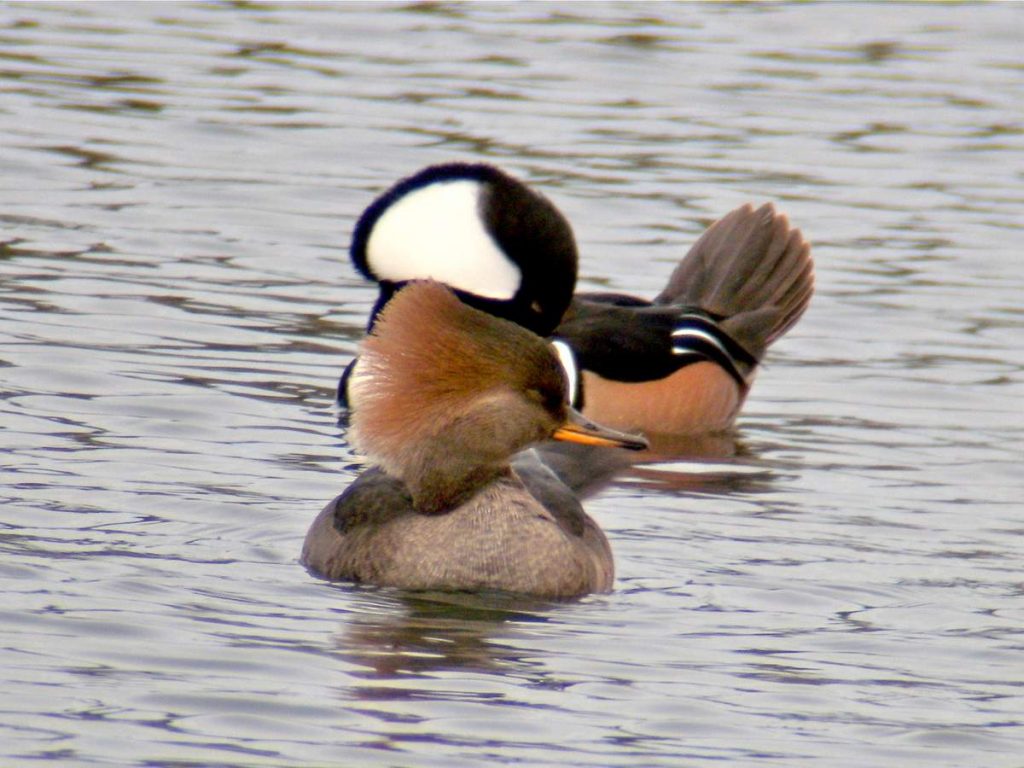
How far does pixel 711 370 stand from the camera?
33.3 feet

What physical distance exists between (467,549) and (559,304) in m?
2.80

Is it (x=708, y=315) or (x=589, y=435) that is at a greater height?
(x=589, y=435)

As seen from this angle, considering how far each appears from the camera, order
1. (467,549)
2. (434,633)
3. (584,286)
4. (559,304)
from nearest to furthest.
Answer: (434,633) → (467,549) → (559,304) → (584,286)

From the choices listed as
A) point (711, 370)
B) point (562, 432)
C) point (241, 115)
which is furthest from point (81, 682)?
point (241, 115)

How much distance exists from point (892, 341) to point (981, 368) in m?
0.61

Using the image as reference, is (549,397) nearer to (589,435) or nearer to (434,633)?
(589,435)

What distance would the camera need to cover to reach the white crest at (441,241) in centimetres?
1002

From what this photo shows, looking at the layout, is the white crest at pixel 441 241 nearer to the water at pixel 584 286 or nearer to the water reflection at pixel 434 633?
the water at pixel 584 286

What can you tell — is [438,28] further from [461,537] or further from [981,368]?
[461,537]

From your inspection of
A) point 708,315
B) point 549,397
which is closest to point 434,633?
point 549,397

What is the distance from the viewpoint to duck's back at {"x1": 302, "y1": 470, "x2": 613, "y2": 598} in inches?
289

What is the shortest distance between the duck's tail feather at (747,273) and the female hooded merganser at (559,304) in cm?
16

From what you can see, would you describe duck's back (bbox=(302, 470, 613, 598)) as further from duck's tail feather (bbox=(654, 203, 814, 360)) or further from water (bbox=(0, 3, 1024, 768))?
duck's tail feather (bbox=(654, 203, 814, 360))

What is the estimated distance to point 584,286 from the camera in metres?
12.1
